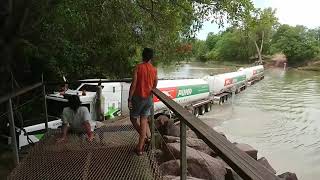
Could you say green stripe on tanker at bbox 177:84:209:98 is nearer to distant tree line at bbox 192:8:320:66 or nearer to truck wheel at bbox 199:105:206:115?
truck wheel at bbox 199:105:206:115

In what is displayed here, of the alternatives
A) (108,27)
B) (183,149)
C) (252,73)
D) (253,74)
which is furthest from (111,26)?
(253,74)

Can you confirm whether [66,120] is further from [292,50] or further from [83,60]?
[292,50]

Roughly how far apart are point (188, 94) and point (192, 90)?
0.64 meters

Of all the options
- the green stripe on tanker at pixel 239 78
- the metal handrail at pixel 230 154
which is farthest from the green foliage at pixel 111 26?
the green stripe on tanker at pixel 239 78

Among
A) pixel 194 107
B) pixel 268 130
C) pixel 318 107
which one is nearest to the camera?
pixel 268 130

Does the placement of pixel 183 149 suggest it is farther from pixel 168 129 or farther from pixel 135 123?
pixel 168 129

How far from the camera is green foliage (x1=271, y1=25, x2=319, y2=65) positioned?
88.6m

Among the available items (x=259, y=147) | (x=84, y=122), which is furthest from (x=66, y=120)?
(x=259, y=147)

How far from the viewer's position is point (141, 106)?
6.38 m

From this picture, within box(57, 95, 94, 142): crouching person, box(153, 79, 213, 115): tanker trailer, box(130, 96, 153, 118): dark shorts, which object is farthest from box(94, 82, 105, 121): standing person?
box(130, 96, 153, 118): dark shorts

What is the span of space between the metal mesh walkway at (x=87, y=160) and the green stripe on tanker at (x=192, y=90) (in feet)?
53.0

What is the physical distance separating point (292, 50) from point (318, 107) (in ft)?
196

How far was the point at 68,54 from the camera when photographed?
1894 centimetres

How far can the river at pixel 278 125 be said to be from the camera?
1842 centimetres
